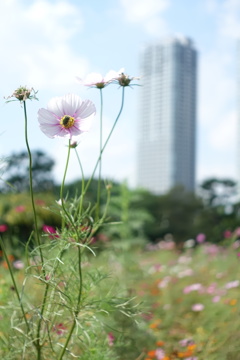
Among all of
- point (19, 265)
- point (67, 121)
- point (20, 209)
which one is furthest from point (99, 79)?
point (20, 209)

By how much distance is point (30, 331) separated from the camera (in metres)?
1.76

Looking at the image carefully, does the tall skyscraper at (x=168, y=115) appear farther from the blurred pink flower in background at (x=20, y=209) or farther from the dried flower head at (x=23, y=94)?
the dried flower head at (x=23, y=94)

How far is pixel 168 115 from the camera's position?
97.8 m

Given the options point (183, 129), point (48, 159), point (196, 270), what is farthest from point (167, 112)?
point (196, 270)

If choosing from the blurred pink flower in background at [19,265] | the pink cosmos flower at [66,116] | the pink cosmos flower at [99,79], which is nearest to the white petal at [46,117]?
the pink cosmos flower at [66,116]

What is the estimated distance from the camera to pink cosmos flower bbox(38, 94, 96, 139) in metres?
1.62

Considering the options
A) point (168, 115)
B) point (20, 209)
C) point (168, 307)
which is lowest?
point (168, 307)

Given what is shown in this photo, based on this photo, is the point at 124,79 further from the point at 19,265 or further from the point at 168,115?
the point at 168,115

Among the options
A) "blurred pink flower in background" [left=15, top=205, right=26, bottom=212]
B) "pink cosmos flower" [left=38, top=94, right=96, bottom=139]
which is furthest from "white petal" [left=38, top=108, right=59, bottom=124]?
"blurred pink flower in background" [left=15, top=205, right=26, bottom=212]

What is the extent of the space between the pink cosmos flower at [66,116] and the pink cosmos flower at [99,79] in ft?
0.30

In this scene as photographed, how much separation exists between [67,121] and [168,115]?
319 ft

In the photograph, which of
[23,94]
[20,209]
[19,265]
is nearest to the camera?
[23,94]

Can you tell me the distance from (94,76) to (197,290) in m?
3.41

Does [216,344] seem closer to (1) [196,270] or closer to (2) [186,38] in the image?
(1) [196,270]
